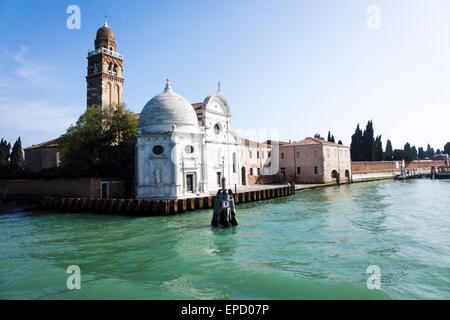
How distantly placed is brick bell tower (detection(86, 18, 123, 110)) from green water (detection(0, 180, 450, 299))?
17871 millimetres

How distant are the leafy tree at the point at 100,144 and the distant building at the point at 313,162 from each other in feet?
66.2

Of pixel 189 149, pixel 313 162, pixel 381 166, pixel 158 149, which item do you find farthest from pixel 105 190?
pixel 381 166

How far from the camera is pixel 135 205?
1638 cm

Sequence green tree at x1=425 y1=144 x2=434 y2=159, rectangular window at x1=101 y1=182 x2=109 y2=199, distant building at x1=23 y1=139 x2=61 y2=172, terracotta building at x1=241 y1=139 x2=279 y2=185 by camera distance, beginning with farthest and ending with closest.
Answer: green tree at x1=425 y1=144 x2=434 y2=159
terracotta building at x1=241 y1=139 x2=279 y2=185
distant building at x1=23 y1=139 x2=61 y2=172
rectangular window at x1=101 y1=182 x2=109 y2=199

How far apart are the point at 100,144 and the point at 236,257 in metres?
17.6

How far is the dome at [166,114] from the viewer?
67.9 feet

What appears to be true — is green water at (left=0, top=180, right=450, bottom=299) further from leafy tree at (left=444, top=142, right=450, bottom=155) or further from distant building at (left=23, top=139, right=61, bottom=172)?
leafy tree at (left=444, top=142, right=450, bottom=155)

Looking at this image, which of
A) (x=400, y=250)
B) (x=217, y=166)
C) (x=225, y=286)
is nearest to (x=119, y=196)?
(x=217, y=166)

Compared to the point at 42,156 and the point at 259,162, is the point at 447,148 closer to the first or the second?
the point at 259,162

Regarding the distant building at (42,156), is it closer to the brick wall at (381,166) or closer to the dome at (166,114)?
the dome at (166,114)

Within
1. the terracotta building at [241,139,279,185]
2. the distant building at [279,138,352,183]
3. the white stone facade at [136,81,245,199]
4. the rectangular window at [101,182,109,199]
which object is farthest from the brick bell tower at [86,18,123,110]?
the distant building at [279,138,352,183]

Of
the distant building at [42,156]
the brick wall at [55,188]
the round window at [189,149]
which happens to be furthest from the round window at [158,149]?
the distant building at [42,156]

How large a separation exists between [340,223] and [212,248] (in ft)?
20.4

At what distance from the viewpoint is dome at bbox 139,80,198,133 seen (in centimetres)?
2069
